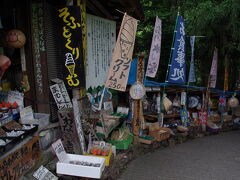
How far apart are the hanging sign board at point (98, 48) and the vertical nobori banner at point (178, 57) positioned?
2.57 m

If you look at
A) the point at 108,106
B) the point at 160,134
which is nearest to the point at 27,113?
the point at 108,106

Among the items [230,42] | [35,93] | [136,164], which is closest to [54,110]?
[35,93]

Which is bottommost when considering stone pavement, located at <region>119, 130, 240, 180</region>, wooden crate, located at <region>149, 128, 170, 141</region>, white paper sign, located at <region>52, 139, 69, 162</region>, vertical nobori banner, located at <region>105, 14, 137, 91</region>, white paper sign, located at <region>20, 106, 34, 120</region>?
stone pavement, located at <region>119, 130, 240, 180</region>

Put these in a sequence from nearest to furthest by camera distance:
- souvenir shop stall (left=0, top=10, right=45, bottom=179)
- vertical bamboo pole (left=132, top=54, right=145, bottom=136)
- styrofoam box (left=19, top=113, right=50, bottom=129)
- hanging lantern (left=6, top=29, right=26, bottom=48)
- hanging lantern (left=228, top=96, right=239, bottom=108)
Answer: souvenir shop stall (left=0, top=10, right=45, bottom=179) < hanging lantern (left=6, top=29, right=26, bottom=48) < styrofoam box (left=19, top=113, right=50, bottom=129) < vertical bamboo pole (left=132, top=54, right=145, bottom=136) < hanging lantern (left=228, top=96, right=239, bottom=108)

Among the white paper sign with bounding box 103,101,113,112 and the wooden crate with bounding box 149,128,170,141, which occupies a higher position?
the white paper sign with bounding box 103,101,113,112

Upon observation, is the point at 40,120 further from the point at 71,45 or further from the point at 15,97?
the point at 71,45

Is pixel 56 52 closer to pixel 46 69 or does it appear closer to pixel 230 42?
pixel 46 69

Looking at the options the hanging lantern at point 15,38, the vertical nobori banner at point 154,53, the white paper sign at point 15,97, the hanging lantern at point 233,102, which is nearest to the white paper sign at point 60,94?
the white paper sign at point 15,97

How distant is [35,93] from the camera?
5.79 m

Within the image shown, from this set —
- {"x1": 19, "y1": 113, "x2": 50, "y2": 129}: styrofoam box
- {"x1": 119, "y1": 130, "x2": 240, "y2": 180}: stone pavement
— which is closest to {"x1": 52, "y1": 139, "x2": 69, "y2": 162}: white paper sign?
{"x1": 19, "y1": 113, "x2": 50, "y2": 129}: styrofoam box

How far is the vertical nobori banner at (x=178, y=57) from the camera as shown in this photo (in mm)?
8438

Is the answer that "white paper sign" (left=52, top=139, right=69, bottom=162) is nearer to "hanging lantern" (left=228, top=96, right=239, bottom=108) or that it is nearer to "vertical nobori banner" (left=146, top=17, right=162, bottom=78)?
"vertical nobori banner" (left=146, top=17, right=162, bottom=78)

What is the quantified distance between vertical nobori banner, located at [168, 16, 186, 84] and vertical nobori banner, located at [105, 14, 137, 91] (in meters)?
2.61

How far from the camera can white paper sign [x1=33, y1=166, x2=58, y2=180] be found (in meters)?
4.68
